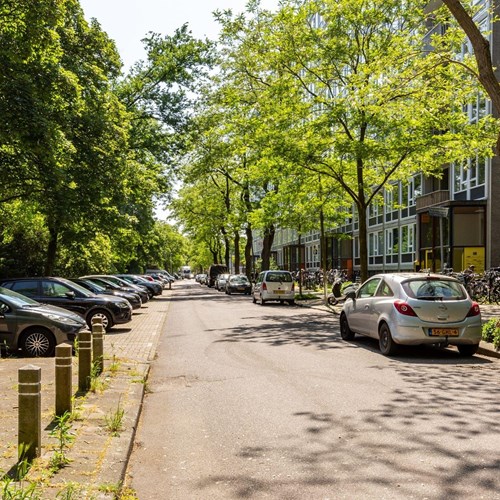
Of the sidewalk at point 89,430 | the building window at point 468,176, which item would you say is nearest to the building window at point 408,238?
the building window at point 468,176

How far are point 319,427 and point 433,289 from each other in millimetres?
5861

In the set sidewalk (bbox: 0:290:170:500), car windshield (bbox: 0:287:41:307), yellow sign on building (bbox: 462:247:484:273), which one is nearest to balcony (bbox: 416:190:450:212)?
yellow sign on building (bbox: 462:247:484:273)

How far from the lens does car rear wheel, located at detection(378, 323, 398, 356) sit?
1149cm

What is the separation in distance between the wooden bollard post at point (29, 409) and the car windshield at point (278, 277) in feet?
82.5

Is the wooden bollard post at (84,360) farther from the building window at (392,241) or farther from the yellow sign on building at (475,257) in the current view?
the building window at (392,241)

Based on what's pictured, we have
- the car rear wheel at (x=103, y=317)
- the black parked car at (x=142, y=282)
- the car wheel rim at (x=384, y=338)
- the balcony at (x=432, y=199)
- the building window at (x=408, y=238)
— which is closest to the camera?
the car wheel rim at (x=384, y=338)

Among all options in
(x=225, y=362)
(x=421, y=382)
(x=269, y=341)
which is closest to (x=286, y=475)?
(x=421, y=382)

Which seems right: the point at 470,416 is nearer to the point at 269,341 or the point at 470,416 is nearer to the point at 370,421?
the point at 370,421

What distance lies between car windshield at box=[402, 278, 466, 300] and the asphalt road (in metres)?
1.15

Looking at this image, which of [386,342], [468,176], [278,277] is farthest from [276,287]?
[386,342]

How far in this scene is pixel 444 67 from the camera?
65.7 feet

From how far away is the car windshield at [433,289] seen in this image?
37.2 ft

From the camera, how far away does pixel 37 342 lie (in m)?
11.7

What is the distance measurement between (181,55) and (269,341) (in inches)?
884
